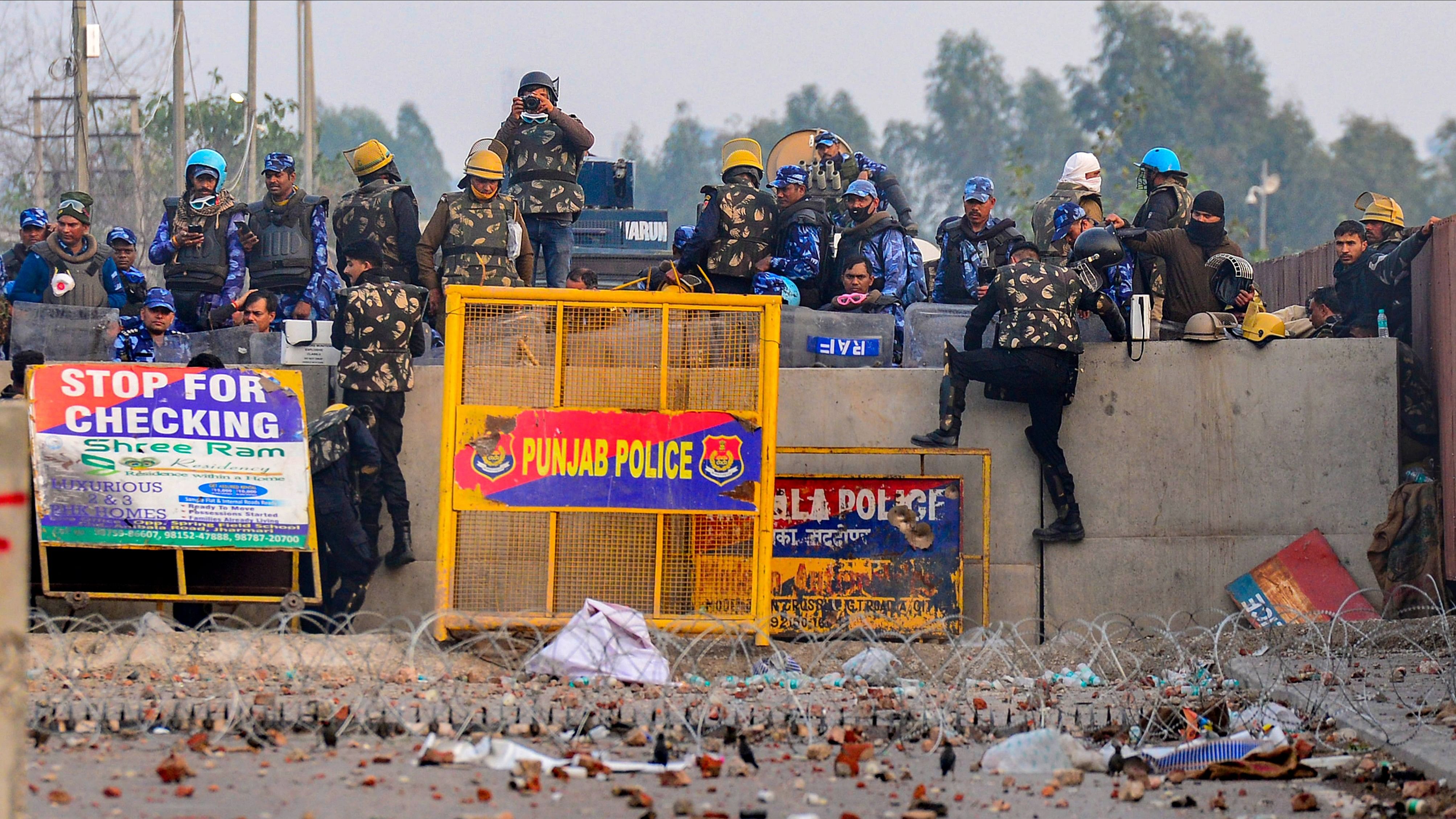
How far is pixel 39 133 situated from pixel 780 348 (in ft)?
84.4

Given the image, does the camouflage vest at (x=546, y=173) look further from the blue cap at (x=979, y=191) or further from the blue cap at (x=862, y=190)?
the blue cap at (x=979, y=191)

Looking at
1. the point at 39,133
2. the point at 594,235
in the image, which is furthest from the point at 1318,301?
the point at 39,133

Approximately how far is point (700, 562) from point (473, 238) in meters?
3.74

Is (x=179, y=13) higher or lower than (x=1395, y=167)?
lower

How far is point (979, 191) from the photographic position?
12.6 metres

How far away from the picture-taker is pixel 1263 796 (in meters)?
6.27

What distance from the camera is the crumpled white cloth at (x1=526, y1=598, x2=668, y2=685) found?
8742mm

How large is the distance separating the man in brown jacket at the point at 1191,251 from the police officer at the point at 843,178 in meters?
2.80

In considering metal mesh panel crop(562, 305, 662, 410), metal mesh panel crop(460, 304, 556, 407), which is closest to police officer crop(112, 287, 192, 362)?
metal mesh panel crop(460, 304, 556, 407)

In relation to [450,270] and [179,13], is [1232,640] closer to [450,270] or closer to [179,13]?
[450,270]

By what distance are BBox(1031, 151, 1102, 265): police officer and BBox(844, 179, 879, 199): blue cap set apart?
4.58 ft

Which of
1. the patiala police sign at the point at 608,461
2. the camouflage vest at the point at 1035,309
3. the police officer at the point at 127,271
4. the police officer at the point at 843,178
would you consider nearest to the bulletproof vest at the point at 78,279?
the police officer at the point at 127,271

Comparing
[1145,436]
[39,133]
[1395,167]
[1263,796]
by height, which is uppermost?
[1395,167]

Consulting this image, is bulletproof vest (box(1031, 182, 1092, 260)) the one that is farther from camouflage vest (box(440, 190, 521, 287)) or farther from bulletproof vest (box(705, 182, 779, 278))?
camouflage vest (box(440, 190, 521, 287))
